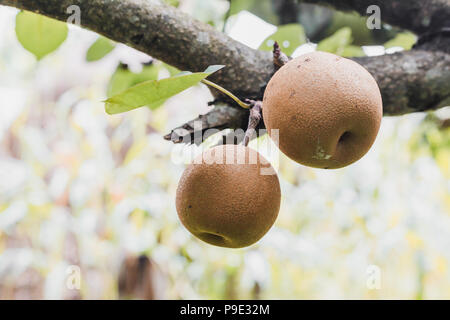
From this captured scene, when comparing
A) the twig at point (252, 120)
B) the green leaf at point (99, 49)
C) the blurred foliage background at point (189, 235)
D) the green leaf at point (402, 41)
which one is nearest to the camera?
the twig at point (252, 120)

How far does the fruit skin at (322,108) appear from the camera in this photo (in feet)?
1.43

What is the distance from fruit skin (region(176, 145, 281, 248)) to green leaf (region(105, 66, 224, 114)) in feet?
0.34

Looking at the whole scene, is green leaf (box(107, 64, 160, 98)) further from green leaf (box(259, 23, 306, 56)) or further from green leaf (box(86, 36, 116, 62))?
green leaf (box(259, 23, 306, 56))

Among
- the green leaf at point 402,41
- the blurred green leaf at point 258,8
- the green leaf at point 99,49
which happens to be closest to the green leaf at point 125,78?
the green leaf at point 99,49

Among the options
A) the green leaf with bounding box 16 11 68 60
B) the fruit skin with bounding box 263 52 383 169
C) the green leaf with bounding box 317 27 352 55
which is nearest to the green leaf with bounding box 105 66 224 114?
the fruit skin with bounding box 263 52 383 169

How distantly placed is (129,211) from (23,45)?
1.10 m

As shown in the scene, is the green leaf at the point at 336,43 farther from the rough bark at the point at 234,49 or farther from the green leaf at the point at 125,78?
the green leaf at the point at 125,78

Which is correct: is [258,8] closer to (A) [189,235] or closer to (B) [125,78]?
(B) [125,78]

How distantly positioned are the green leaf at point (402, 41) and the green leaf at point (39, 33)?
726mm

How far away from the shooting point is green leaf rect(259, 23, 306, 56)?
34.1 inches

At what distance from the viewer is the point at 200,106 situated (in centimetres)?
222

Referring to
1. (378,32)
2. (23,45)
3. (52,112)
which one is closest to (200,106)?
(52,112)

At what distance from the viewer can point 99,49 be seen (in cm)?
86
